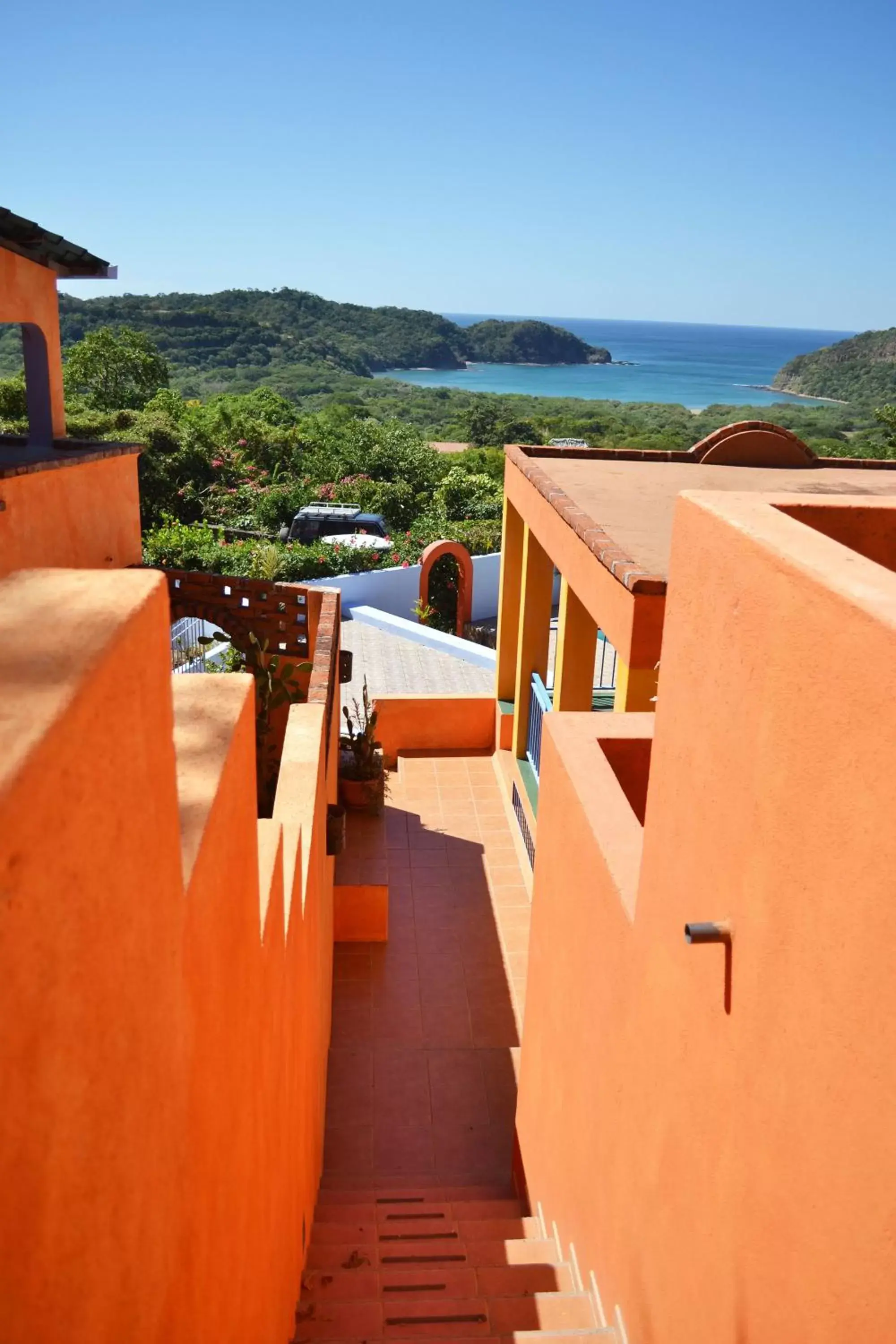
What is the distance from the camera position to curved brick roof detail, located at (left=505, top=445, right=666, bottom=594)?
5539mm

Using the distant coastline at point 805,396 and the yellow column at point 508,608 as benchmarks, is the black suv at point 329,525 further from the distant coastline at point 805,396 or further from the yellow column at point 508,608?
the distant coastline at point 805,396

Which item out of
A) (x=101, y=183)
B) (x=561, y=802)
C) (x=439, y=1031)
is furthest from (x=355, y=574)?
(x=101, y=183)

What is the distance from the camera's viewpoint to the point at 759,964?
93.9 inches

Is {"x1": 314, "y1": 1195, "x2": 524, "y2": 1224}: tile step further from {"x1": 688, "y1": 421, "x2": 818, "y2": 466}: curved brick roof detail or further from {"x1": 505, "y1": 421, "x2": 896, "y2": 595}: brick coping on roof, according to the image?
{"x1": 688, "y1": 421, "x2": 818, "y2": 466}: curved brick roof detail

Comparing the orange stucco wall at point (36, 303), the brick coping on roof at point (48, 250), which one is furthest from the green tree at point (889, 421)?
the orange stucco wall at point (36, 303)

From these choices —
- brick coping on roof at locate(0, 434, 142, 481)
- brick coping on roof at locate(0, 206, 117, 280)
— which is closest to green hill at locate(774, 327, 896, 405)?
brick coping on roof at locate(0, 206, 117, 280)

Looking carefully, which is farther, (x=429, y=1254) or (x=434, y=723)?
(x=434, y=723)

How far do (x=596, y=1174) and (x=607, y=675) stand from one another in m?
10.9

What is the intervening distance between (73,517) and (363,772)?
355 cm

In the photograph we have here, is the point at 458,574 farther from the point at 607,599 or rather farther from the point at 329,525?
the point at 607,599

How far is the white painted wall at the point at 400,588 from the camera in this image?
19078 millimetres

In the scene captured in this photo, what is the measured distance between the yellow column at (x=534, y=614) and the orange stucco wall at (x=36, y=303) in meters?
4.85

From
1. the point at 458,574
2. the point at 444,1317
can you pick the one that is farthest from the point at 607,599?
the point at 458,574

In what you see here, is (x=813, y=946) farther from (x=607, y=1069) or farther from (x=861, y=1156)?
(x=607, y=1069)
